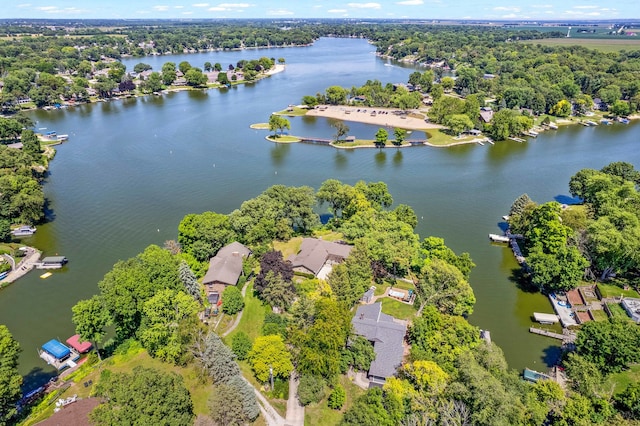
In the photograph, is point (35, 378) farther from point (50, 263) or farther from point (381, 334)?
point (381, 334)

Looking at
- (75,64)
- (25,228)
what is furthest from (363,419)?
(75,64)

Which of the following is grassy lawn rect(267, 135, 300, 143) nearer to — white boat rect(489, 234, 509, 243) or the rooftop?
white boat rect(489, 234, 509, 243)

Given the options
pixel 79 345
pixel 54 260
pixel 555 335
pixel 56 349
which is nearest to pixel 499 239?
pixel 555 335

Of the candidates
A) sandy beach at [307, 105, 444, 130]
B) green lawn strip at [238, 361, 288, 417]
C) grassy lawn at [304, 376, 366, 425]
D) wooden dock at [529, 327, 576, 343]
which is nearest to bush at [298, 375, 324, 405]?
grassy lawn at [304, 376, 366, 425]

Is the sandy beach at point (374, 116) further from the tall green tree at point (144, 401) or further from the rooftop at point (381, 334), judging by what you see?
the tall green tree at point (144, 401)

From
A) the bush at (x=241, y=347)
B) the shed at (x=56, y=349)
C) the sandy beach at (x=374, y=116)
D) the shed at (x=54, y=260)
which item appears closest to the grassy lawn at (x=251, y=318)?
the bush at (x=241, y=347)
